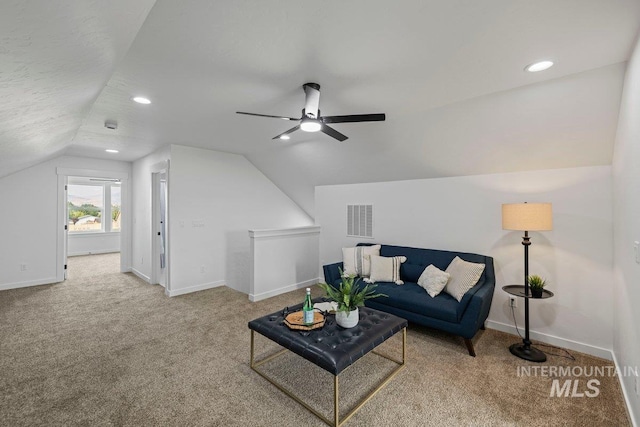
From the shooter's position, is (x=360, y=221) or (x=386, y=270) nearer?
(x=386, y=270)

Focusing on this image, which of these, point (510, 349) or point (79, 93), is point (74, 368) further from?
point (510, 349)

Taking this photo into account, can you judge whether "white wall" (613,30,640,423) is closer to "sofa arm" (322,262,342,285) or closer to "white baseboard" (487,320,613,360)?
"white baseboard" (487,320,613,360)

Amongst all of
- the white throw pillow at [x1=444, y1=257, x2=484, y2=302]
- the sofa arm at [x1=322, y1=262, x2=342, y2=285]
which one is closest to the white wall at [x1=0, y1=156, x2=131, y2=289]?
the sofa arm at [x1=322, y1=262, x2=342, y2=285]

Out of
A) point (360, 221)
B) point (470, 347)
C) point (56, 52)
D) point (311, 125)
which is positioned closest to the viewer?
point (56, 52)

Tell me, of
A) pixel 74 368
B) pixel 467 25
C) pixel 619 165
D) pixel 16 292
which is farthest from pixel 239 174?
pixel 619 165

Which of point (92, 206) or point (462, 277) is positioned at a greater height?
point (92, 206)

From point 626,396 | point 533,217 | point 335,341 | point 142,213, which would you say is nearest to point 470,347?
point 626,396

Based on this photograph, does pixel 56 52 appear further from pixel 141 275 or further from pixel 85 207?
pixel 85 207

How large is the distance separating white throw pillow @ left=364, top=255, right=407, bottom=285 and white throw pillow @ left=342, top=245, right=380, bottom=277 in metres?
0.15

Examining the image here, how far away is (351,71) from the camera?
7.29 ft

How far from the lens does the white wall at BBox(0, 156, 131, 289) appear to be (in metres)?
4.90

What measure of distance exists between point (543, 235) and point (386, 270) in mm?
1748

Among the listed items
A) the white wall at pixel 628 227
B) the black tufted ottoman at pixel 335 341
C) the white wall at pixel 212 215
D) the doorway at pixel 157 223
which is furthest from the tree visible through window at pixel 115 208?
the white wall at pixel 628 227

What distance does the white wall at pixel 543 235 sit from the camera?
2.74m
